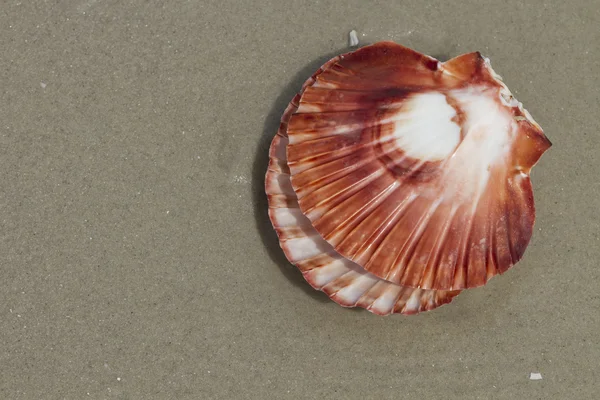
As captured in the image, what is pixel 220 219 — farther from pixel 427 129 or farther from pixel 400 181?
pixel 427 129

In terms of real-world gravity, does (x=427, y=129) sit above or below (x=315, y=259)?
above

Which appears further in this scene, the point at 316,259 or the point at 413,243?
the point at 316,259

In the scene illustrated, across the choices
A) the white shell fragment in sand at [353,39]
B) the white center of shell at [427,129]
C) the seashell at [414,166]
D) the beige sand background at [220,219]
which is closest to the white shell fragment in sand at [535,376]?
the beige sand background at [220,219]

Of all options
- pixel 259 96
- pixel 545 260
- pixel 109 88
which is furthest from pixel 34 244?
pixel 545 260

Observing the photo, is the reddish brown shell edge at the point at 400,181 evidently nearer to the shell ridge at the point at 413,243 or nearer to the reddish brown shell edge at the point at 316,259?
the shell ridge at the point at 413,243

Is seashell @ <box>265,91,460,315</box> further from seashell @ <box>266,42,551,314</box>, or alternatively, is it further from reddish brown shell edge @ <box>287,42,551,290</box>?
reddish brown shell edge @ <box>287,42,551,290</box>

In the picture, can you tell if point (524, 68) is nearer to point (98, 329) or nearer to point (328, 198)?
point (328, 198)

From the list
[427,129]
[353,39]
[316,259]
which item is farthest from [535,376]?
[353,39]
